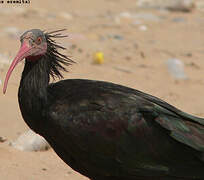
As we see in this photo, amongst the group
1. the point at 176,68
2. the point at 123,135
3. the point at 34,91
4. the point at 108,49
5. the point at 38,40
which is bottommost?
the point at 176,68

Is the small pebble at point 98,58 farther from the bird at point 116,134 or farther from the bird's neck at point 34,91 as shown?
the bird at point 116,134

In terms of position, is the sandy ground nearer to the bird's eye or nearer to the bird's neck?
the bird's neck

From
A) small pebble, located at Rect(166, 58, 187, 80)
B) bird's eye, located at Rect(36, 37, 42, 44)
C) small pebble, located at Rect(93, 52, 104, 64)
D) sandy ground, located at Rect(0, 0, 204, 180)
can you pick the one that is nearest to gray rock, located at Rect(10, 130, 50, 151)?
sandy ground, located at Rect(0, 0, 204, 180)

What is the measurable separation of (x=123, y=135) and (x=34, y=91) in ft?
3.26

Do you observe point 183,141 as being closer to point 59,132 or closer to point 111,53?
point 59,132

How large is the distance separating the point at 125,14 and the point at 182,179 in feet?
35.9

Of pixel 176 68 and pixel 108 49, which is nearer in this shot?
pixel 176 68

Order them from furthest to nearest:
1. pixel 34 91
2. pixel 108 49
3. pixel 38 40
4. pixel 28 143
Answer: pixel 108 49
pixel 28 143
pixel 38 40
pixel 34 91

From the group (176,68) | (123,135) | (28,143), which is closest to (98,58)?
(176,68)

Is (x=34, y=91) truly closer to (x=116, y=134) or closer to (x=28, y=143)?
(x=116, y=134)

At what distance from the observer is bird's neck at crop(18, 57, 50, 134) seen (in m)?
6.18

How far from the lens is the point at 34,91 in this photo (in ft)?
20.6

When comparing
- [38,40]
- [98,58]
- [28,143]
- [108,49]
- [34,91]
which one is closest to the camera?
[34,91]

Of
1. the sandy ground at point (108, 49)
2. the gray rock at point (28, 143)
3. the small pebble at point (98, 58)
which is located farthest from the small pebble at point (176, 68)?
the gray rock at point (28, 143)
